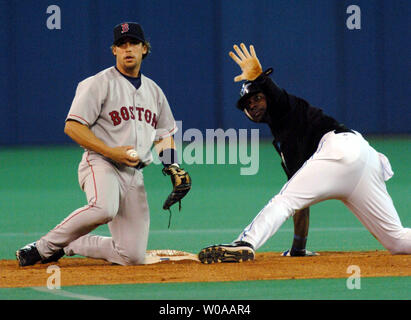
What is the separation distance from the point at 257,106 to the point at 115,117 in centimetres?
104

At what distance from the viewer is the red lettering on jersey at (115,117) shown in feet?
20.7

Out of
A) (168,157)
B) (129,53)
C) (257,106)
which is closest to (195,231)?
(168,157)

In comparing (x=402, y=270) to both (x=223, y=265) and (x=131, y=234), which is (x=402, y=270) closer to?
(x=223, y=265)

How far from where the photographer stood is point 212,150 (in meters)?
17.1

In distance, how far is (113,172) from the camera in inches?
249

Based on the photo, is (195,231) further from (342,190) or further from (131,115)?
(342,190)

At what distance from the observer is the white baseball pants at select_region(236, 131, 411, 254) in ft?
19.3

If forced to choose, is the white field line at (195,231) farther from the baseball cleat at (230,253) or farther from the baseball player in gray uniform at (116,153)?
the baseball cleat at (230,253)

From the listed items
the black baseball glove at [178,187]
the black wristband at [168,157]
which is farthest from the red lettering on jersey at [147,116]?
the black baseball glove at [178,187]

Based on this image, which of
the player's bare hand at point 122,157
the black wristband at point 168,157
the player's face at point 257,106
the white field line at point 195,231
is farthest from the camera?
the white field line at point 195,231

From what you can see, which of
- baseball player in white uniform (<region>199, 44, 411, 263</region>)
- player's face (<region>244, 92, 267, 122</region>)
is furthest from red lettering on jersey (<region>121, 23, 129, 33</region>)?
player's face (<region>244, 92, 267, 122</region>)

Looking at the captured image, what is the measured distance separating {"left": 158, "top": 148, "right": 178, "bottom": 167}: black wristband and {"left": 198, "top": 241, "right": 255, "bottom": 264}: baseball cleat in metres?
0.97

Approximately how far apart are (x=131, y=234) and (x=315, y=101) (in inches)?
501

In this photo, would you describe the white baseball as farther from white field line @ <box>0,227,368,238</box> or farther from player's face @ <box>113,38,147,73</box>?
white field line @ <box>0,227,368,238</box>
